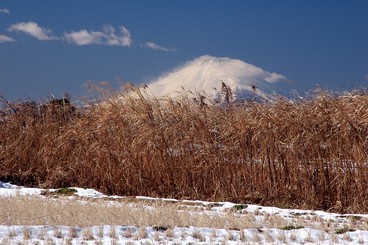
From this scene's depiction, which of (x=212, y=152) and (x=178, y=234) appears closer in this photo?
(x=178, y=234)

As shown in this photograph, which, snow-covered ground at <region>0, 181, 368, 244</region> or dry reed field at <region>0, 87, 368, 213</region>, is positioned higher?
dry reed field at <region>0, 87, 368, 213</region>

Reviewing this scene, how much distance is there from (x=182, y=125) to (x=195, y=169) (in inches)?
35.4

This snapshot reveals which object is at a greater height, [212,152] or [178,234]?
[212,152]

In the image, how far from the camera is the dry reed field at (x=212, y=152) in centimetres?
961

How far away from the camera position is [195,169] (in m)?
10.3

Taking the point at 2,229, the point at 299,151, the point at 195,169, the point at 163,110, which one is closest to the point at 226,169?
the point at 195,169

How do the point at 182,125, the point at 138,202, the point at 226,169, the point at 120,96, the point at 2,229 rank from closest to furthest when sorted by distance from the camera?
the point at 2,229 → the point at 138,202 → the point at 226,169 → the point at 182,125 → the point at 120,96

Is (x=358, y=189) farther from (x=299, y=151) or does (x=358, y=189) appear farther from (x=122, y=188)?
(x=122, y=188)

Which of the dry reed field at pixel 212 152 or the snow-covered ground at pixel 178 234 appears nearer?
the snow-covered ground at pixel 178 234

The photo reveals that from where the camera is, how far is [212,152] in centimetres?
1038

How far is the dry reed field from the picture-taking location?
9.61 m

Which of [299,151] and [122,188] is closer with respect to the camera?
[299,151]

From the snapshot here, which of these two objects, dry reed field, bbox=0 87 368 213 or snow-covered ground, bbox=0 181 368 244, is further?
dry reed field, bbox=0 87 368 213

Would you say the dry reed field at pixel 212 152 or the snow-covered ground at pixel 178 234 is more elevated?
the dry reed field at pixel 212 152
